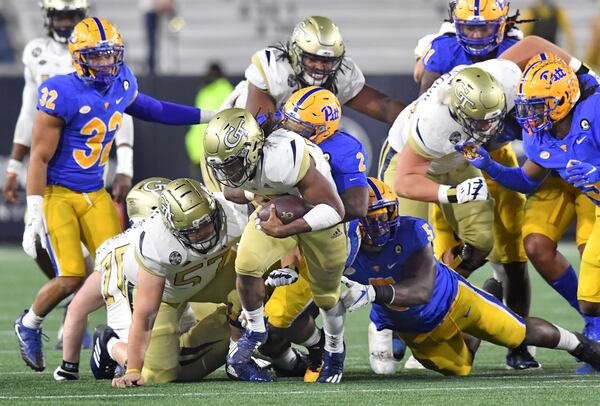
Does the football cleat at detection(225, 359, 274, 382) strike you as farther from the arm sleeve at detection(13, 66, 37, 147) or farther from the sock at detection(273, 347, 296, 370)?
the arm sleeve at detection(13, 66, 37, 147)

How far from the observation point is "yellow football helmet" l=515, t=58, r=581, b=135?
5758 millimetres

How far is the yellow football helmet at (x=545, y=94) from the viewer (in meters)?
5.76

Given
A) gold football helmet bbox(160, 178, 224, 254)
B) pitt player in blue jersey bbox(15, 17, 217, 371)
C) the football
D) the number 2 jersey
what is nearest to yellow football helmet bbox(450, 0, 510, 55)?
pitt player in blue jersey bbox(15, 17, 217, 371)

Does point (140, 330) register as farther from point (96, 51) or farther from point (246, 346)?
point (96, 51)

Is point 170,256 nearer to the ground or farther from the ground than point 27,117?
farther from the ground

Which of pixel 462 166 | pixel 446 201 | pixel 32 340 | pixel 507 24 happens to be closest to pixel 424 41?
pixel 507 24

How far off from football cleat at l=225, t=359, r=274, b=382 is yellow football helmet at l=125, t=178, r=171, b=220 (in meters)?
1.03

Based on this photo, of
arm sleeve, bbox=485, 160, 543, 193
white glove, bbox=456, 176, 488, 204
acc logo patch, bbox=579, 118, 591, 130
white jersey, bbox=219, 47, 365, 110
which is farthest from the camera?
white jersey, bbox=219, 47, 365, 110

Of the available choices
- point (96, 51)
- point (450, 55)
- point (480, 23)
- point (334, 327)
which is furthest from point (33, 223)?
point (480, 23)

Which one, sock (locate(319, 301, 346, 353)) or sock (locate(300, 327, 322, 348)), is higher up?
sock (locate(319, 301, 346, 353))

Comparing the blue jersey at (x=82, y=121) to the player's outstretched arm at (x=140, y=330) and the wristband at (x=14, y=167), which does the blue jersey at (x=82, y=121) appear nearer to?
the wristband at (x=14, y=167)

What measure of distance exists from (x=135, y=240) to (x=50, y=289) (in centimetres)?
105

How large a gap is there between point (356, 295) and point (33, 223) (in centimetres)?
185

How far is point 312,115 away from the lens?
5.89m
